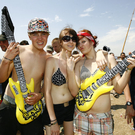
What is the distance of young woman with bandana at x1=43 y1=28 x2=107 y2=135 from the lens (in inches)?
82.4

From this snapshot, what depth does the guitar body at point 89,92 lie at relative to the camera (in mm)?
1896

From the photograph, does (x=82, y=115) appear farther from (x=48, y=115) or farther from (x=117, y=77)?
(x=117, y=77)

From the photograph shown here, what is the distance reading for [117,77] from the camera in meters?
2.03

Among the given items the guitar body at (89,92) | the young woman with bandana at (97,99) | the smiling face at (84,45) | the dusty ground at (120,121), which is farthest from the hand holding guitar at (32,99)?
the dusty ground at (120,121)

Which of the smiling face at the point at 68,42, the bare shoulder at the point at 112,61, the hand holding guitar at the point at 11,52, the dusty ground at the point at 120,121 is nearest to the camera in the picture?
the hand holding guitar at the point at 11,52

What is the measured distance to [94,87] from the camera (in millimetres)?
1979

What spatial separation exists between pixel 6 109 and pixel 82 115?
1.42m

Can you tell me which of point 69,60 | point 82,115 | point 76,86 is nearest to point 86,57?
point 69,60

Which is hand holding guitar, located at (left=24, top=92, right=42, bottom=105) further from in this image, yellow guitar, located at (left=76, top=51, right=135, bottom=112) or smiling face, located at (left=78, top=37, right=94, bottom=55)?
smiling face, located at (left=78, top=37, right=94, bottom=55)

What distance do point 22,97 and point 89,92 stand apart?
1.20 meters

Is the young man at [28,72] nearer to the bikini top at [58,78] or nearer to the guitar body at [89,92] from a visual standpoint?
the bikini top at [58,78]

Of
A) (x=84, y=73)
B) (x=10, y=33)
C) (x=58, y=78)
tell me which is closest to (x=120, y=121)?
(x=84, y=73)

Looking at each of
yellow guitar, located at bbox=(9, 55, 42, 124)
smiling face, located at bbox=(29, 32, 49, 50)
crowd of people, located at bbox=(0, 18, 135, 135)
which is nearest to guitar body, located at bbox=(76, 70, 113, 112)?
crowd of people, located at bbox=(0, 18, 135, 135)

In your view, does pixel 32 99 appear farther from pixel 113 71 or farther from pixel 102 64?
pixel 113 71
